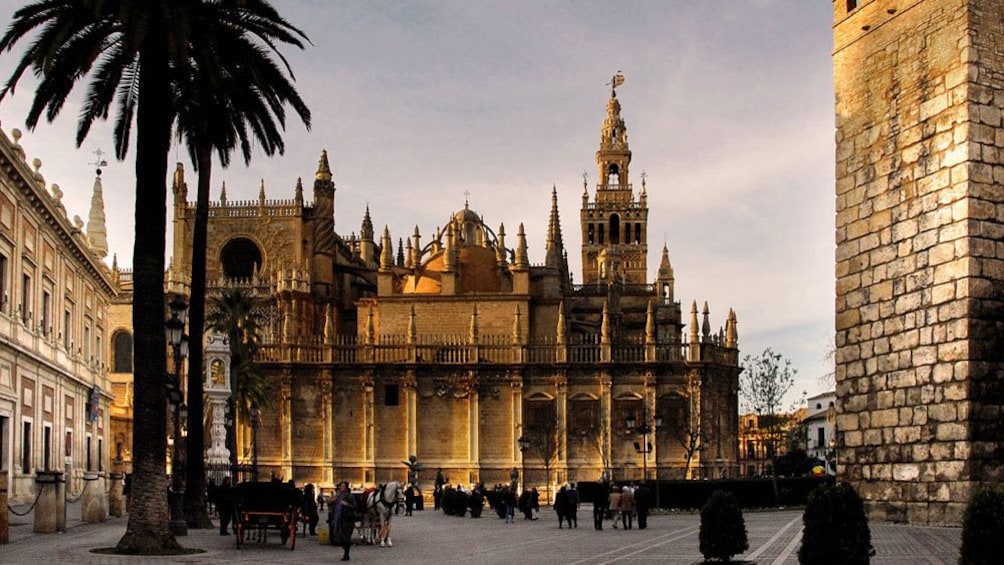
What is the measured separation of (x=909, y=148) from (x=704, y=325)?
42.0m

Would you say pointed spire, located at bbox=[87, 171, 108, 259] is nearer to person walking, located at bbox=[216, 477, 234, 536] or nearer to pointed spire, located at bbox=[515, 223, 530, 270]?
pointed spire, located at bbox=[515, 223, 530, 270]

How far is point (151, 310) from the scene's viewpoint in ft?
59.6

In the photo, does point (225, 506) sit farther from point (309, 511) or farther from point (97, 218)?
point (97, 218)

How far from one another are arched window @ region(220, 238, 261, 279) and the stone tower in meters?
52.3

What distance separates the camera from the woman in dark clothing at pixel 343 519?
18.5 m

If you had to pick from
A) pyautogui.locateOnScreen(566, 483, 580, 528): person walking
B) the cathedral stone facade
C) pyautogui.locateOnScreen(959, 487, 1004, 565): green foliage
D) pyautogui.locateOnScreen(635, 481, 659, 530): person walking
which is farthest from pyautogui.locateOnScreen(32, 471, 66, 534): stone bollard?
the cathedral stone facade

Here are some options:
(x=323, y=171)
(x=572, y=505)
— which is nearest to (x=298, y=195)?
(x=323, y=171)

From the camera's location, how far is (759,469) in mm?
81312

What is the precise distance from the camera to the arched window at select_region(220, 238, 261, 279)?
6888 centimetres

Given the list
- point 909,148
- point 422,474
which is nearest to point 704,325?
point 422,474

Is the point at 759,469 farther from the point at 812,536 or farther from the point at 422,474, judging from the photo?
the point at 812,536

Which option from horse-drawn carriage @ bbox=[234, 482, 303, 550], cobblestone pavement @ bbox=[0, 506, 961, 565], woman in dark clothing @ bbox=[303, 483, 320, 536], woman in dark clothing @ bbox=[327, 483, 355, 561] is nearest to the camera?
cobblestone pavement @ bbox=[0, 506, 961, 565]

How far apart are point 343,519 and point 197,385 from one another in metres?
7.02

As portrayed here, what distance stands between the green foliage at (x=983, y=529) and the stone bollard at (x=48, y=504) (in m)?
16.2
